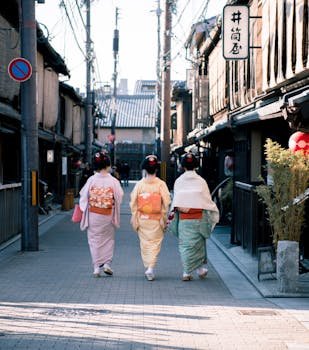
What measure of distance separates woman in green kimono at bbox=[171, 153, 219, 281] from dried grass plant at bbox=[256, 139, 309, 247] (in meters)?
1.51

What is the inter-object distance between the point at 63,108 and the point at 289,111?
77.1 feet

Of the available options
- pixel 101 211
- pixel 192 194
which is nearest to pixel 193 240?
pixel 192 194

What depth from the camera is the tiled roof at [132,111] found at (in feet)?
237

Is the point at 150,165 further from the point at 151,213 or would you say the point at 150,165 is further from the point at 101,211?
the point at 101,211

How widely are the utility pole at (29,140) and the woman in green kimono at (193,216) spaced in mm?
4213

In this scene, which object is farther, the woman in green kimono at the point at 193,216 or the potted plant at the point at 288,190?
the woman in green kimono at the point at 193,216

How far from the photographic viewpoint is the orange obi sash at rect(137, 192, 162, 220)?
1124cm

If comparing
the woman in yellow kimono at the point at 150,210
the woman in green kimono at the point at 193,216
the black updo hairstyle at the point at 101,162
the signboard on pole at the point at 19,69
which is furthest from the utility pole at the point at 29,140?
the woman in green kimono at the point at 193,216

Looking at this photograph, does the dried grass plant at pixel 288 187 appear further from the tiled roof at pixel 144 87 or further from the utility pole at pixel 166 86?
the tiled roof at pixel 144 87

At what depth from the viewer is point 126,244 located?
1622 centimetres

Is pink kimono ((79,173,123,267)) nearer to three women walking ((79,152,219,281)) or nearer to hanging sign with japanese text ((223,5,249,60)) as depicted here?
three women walking ((79,152,219,281))

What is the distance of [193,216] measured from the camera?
37.0 feet

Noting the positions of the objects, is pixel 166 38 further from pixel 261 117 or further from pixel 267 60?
pixel 261 117

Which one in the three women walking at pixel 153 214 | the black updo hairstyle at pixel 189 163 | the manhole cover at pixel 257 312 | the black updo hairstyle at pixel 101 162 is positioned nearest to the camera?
the manhole cover at pixel 257 312
